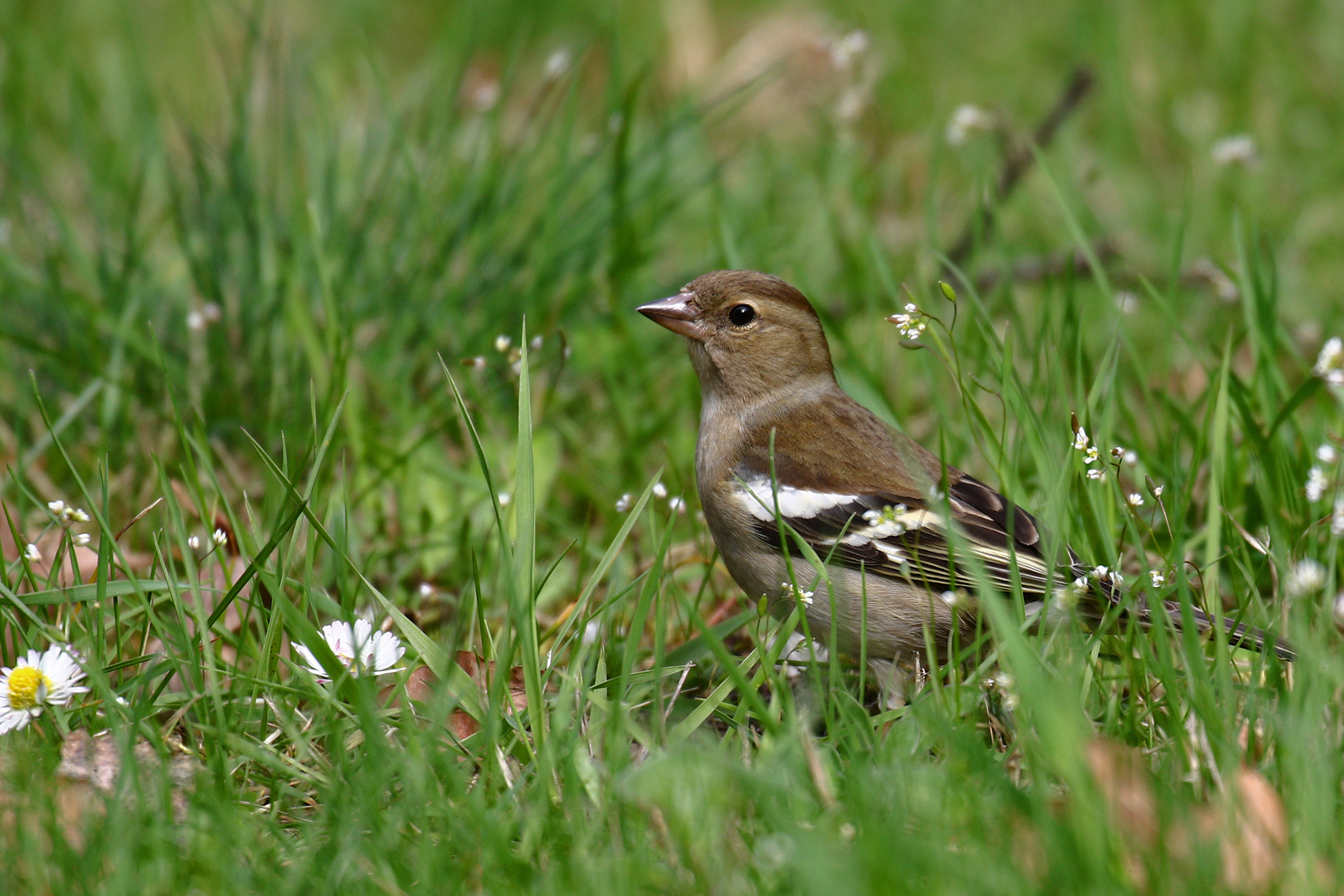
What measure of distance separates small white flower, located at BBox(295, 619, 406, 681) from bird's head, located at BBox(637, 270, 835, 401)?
146cm

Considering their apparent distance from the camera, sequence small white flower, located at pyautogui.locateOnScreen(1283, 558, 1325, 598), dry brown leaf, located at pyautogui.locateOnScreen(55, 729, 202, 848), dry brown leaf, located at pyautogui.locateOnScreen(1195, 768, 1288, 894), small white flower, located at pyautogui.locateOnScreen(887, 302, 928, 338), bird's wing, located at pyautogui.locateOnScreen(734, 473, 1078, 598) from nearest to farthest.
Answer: dry brown leaf, located at pyautogui.locateOnScreen(1195, 768, 1288, 894)
dry brown leaf, located at pyautogui.locateOnScreen(55, 729, 202, 848)
small white flower, located at pyautogui.locateOnScreen(1283, 558, 1325, 598)
small white flower, located at pyautogui.locateOnScreen(887, 302, 928, 338)
bird's wing, located at pyautogui.locateOnScreen(734, 473, 1078, 598)

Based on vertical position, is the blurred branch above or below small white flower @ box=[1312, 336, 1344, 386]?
above

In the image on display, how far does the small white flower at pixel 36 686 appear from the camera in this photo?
2656 mm

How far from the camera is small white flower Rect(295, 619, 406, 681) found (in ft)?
9.39

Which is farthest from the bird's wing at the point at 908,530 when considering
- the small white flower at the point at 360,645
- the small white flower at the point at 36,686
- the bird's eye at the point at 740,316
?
the small white flower at the point at 36,686

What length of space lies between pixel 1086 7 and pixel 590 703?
5.94 metres

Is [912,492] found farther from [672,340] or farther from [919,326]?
[672,340]

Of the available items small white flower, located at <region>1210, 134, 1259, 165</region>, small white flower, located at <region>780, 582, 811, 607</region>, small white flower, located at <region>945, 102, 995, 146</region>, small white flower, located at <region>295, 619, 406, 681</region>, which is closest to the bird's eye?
small white flower, located at <region>780, 582, 811, 607</region>

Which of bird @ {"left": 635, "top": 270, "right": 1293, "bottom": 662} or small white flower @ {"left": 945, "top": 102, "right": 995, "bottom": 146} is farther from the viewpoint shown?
small white flower @ {"left": 945, "top": 102, "right": 995, "bottom": 146}

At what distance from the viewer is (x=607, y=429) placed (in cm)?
474

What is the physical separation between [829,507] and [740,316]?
80 cm

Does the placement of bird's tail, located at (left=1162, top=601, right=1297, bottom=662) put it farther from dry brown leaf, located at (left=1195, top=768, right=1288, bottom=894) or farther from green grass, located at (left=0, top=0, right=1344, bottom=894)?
dry brown leaf, located at (left=1195, top=768, right=1288, bottom=894)

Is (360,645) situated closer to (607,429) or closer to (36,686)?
(36,686)

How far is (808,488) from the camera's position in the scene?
3609 mm
